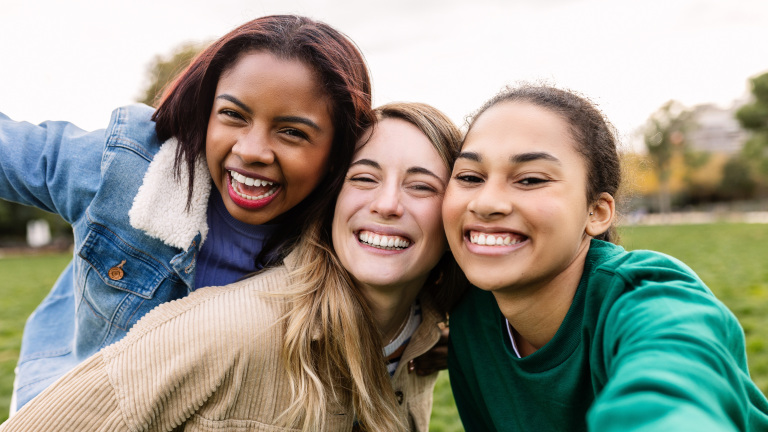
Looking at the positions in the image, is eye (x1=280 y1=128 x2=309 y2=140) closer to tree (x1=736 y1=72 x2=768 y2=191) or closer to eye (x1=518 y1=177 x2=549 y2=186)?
eye (x1=518 y1=177 x2=549 y2=186)

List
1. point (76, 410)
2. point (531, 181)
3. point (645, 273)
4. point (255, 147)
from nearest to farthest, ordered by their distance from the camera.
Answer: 1. point (645, 273)
2. point (76, 410)
3. point (531, 181)
4. point (255, 147)

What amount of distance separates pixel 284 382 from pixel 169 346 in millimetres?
512

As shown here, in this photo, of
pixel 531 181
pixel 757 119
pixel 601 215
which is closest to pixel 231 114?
pixel 531 181

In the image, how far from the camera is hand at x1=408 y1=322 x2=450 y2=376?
312cm

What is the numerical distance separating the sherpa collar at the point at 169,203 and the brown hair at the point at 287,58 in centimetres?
6

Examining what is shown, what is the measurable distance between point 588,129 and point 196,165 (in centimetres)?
186

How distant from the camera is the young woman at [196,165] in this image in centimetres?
265

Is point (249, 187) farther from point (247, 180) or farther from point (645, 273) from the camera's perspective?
point (645, 273)

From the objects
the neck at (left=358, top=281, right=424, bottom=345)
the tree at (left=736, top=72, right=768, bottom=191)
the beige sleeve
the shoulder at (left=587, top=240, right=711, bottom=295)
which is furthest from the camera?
the tree at (left=736, top=72, right=768, bottom=191)

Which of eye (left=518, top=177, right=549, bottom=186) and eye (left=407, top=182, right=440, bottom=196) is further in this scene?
eye (left=407, top=182, right=440, bottom=196)

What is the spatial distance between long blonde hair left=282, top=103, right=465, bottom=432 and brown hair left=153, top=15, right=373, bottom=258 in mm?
163

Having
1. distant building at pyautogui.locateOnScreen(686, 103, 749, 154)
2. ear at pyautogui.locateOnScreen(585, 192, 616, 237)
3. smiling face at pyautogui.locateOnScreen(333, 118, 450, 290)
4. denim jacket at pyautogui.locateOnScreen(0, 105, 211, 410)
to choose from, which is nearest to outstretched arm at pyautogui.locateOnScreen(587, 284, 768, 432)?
ear at pyautogui.locateOnScreen(585, 192, 616, 237)

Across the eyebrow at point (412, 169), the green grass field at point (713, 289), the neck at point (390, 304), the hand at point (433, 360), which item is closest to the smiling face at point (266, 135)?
the eyebrow at point (412, 169)

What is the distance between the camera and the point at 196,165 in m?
2.81
